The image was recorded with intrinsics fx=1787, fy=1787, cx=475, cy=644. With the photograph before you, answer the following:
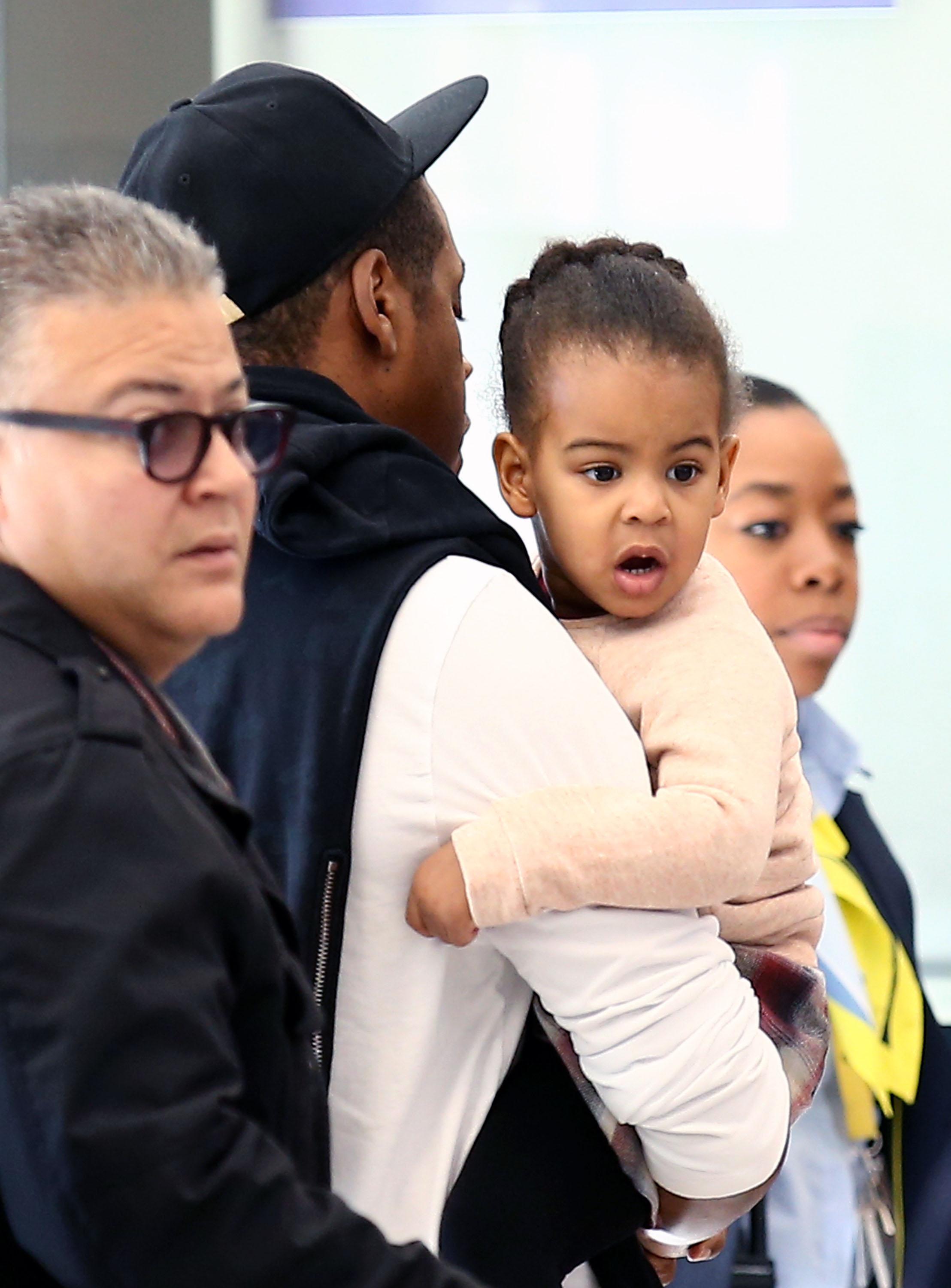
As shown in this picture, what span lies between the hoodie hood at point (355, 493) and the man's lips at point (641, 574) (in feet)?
0.68

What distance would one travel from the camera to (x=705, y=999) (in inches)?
50.0

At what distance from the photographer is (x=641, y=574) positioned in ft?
5.00

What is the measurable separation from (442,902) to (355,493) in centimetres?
29

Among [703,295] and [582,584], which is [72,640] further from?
[703,295]

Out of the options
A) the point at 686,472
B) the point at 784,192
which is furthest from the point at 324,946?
the point at 784,192

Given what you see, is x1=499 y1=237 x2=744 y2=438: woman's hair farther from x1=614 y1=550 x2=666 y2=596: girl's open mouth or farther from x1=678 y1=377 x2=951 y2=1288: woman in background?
x1=678 y1=377 x2=951 y2=1288: woman in background

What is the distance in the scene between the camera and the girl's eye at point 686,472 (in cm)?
157

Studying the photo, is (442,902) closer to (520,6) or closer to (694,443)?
(694,443)

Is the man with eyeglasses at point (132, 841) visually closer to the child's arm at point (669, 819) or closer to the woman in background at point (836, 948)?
the child's arm at point (669, 819)

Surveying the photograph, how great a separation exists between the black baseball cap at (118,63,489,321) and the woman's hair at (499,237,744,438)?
0.19 metres

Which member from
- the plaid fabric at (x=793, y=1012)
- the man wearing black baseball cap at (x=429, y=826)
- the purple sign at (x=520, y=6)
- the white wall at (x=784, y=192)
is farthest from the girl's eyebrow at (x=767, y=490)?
the purple sign at (x=520, y=6)

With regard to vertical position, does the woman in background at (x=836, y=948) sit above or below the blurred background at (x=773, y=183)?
below

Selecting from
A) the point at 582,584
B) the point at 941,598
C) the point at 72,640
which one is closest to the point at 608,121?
the point at 941,598

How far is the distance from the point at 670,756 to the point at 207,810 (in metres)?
0.53
